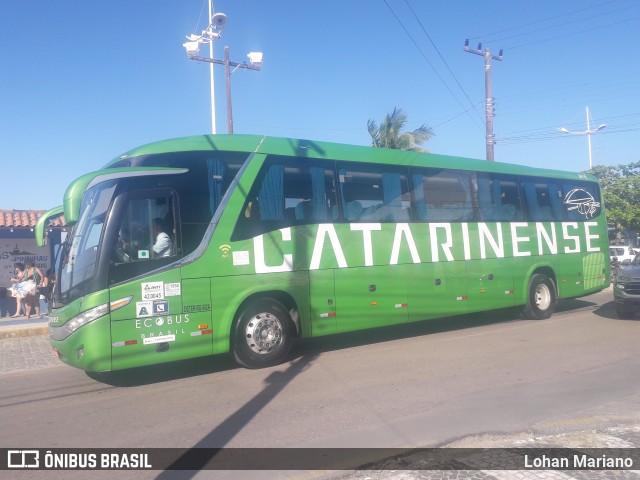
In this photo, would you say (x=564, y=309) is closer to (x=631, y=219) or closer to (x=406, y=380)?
(x=406, y=380)

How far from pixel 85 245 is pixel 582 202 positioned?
12261 millimetres

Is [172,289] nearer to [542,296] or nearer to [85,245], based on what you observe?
[85,245]

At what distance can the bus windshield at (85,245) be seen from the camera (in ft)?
23.2

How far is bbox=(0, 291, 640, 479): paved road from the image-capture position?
5.26m

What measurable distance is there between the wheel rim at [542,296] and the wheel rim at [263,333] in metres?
7.42

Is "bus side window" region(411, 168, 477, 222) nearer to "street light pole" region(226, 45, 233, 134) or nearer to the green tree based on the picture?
"street light pole" region(226, 45, 233, 134)

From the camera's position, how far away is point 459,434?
516 cm

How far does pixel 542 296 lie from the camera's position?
12.9m

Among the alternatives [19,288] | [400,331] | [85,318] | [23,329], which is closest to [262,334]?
[85,318]

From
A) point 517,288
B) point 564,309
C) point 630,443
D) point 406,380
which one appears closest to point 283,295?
point 406,380

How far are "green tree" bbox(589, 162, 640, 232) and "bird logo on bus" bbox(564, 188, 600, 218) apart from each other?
49.6 feet

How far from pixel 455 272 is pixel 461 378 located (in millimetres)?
4023

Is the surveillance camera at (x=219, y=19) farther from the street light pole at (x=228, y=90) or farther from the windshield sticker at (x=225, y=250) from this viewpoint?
the windshield sticker at (x=225, y=250)

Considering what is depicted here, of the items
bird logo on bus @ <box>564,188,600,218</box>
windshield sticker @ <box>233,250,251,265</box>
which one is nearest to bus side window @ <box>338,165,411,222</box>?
windshield sticker @ <box>233,250,251,265</box>
